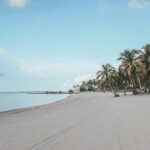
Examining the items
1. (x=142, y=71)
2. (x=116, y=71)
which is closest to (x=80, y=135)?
(x=142, y=71)

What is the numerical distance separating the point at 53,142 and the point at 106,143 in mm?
1832

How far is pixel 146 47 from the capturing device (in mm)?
68375

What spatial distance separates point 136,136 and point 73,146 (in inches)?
106

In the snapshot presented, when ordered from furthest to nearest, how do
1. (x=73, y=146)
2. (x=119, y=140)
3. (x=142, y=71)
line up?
1. (x=142, y=71)
2. (x=119, y=140)
3. (x=73, y=146)

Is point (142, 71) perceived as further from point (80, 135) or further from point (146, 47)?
point (80, 135)

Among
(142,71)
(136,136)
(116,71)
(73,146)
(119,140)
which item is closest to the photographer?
(73,146)

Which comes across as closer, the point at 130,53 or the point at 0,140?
the point at 0,140

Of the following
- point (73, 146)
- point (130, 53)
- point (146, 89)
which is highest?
point (130, 53)

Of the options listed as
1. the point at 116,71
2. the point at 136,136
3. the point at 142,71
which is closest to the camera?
the point at 136,136

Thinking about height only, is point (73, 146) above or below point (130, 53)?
below

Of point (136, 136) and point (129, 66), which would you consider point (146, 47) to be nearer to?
point (129, 66)

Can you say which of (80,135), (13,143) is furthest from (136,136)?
(13,143)

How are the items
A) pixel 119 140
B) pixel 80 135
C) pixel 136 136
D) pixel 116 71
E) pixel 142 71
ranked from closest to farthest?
pixel 119 140 < pixel 136 136 < pixel 80 135 < pixel 142 71 < pixel 116 71

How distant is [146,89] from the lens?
283ft
